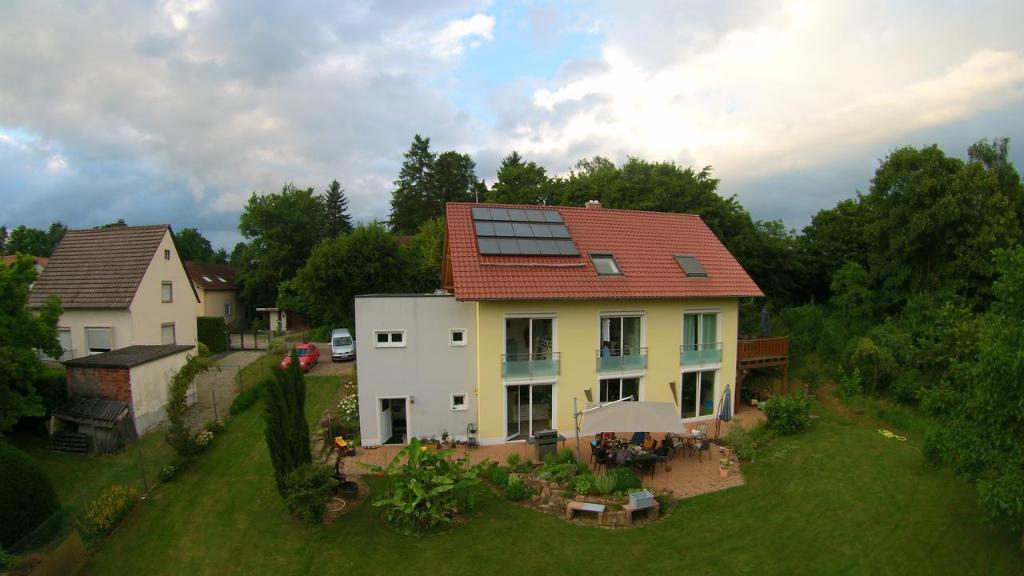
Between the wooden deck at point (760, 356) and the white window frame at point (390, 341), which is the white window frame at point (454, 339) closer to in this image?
the white window frame at point (390, 341)

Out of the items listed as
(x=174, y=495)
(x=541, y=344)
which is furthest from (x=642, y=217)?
(x=174, y=495)

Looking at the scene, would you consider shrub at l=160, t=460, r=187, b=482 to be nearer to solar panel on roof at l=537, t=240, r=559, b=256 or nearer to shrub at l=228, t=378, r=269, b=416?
shrub at l=228, t=378, r=269, b=416

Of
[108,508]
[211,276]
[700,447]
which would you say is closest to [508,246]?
[700,447]

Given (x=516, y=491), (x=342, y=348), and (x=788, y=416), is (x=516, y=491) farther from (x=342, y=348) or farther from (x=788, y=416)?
(x=342, y=348)

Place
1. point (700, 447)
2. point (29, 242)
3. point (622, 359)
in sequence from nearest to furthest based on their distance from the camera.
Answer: point (700, 447), point (622, 359), point (29, 242)

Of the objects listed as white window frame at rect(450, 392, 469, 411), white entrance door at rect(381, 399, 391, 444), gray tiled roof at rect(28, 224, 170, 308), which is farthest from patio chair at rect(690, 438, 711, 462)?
gray tiled roof at rect(28, 224, 170, 308)

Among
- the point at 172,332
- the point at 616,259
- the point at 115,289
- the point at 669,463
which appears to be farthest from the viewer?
the point at 172,332
